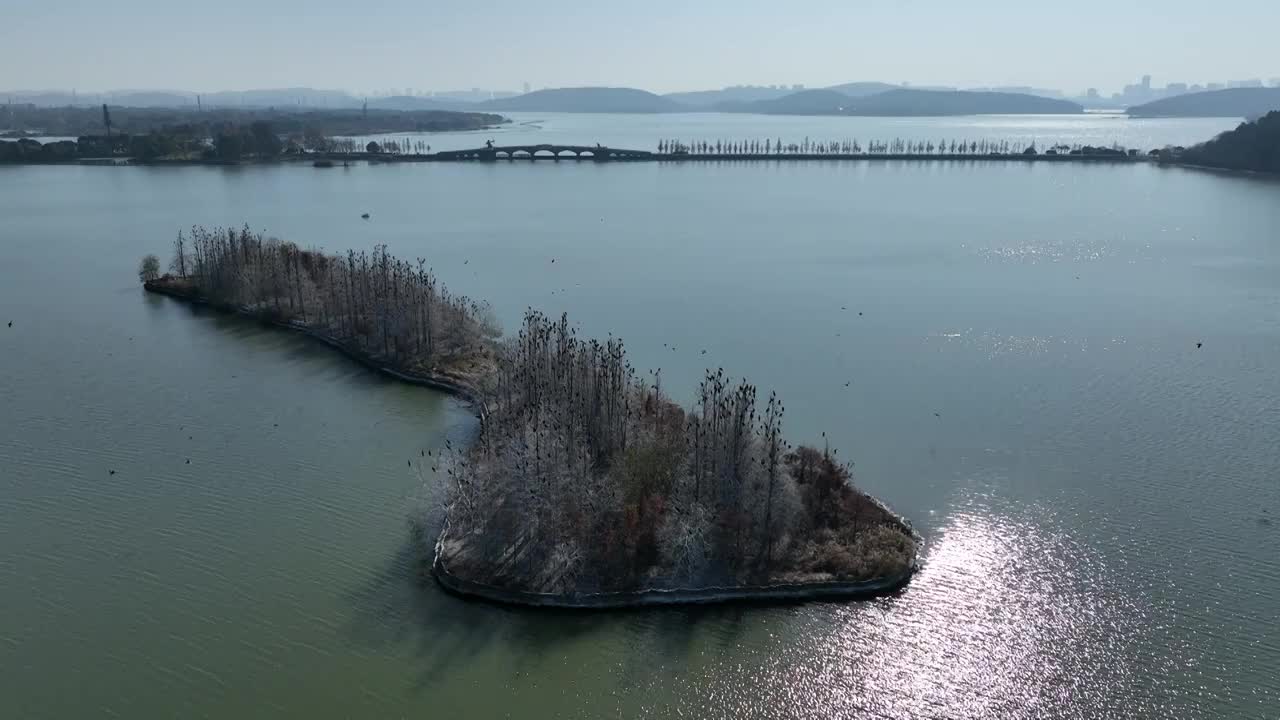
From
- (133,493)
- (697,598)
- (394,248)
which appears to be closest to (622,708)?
(697,598)

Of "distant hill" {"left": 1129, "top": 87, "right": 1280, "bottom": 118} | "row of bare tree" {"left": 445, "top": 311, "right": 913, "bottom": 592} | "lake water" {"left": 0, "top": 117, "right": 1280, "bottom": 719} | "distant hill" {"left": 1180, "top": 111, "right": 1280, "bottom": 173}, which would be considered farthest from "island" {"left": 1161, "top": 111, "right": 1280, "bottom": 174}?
"distant hill" {"left": 1129, "top": 87, "right": 1280, "bottom": 118}

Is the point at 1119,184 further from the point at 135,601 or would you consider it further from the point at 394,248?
the point at 135,601

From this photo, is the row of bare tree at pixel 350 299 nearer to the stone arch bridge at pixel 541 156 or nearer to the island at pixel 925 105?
the stone arch bridge at pixel 541 156

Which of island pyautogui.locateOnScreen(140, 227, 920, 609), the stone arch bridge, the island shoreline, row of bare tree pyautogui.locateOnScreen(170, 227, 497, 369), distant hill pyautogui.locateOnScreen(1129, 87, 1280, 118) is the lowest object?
the island shoreline

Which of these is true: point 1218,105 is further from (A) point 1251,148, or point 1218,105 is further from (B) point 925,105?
(A) point 1251,148

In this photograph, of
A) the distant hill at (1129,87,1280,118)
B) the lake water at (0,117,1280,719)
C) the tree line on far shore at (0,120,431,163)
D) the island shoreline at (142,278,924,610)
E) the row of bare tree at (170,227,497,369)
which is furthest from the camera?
the distant hill at (1129,87,1280,118)

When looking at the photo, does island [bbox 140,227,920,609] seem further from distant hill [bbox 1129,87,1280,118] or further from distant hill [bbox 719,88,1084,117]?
distant hill [bbox 719,88,1084,117]

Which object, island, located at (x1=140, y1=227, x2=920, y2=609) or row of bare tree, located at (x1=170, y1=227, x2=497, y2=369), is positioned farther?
row of bare tree, located at (x1=170, y1=227, x2=497, y2=369)
